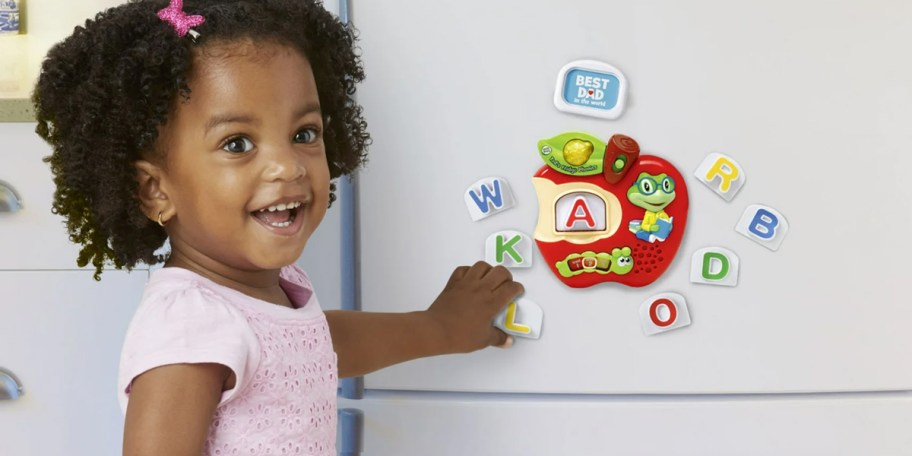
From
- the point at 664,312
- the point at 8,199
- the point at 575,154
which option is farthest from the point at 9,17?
the point at 664,312

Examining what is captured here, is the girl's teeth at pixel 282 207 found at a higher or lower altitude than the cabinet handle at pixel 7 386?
higher

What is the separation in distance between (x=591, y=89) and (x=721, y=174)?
15 centimetres

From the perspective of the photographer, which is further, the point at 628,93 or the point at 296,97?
the point at 628,93

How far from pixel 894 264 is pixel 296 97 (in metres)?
0.59

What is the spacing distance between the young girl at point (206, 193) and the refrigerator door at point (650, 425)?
→ 152 millimetres

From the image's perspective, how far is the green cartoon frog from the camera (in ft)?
2.91

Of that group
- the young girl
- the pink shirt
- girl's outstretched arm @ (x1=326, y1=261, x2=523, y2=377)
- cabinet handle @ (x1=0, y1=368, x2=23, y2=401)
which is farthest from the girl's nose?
cabinet handle @ (x1=0, y1=368, x2=23, y2=401)

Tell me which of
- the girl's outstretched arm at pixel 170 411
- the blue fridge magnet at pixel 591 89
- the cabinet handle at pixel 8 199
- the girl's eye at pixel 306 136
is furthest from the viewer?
the cabinet handle at pixel 8 199

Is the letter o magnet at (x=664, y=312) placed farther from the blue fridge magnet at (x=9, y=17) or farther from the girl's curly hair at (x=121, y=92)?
the blue fridge magnet at (x=9, y=17)

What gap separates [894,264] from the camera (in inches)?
36.2

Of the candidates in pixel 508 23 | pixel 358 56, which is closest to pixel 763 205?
pixel 508 23

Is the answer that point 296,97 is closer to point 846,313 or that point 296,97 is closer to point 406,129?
point 406,129

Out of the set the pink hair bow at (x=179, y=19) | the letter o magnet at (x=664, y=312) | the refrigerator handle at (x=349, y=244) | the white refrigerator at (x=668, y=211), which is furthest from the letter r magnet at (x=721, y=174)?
the pink hair bow at (x=179, y=19)

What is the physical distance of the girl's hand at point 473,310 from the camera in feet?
2.98
